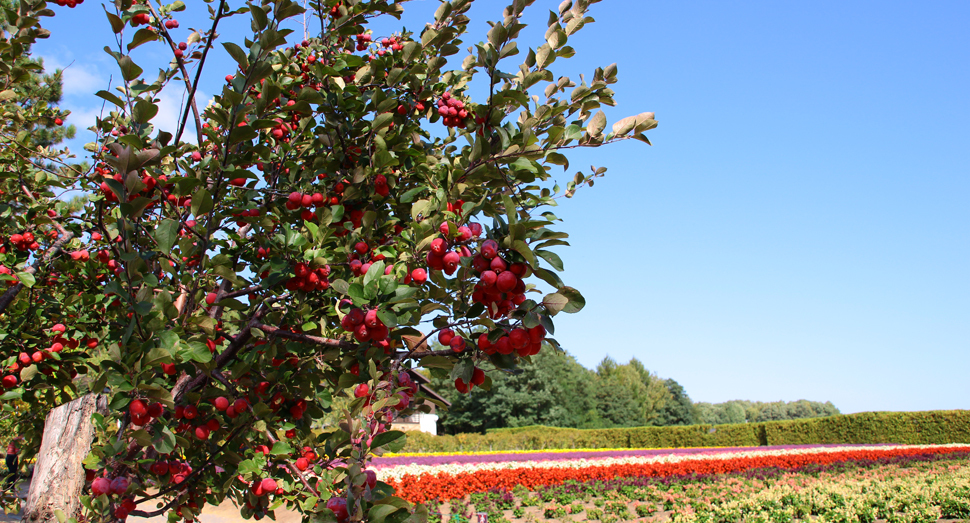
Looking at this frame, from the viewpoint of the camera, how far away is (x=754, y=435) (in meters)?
27.5

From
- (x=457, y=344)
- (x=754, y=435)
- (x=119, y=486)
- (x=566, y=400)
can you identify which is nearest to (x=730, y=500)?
(x=457, y=344)

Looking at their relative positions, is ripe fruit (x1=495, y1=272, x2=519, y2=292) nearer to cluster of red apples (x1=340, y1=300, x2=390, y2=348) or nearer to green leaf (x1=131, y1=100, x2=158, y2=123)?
cluster of red apples (x1=340, y1=300, x2=390, y2=348)

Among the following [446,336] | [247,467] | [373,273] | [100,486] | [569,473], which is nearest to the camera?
[373,273]

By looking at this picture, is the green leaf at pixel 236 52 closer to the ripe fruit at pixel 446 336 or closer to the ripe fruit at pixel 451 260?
the ripe fruit at pixel 451 260

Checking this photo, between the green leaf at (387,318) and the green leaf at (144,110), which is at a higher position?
the green leaf at (144,110)

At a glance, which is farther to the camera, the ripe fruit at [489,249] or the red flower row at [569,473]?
the red flower row at [569,473]

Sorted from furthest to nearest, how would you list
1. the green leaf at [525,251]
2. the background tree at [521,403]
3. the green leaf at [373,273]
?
the background tree at [521,403], the green leaf at [373,273], the green leaf at [525,251]

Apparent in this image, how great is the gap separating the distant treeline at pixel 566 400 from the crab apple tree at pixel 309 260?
2946 centimetres

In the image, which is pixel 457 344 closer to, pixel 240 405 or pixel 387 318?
pixel 387 318

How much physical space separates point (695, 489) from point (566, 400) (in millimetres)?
31334

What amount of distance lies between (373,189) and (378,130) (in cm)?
27

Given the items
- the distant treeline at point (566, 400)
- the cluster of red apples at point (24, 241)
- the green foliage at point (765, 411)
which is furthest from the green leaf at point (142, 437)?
the green foliage at point (765, 411)

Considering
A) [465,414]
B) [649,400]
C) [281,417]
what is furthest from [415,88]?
[649,400]

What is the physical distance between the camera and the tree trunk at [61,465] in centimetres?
239
